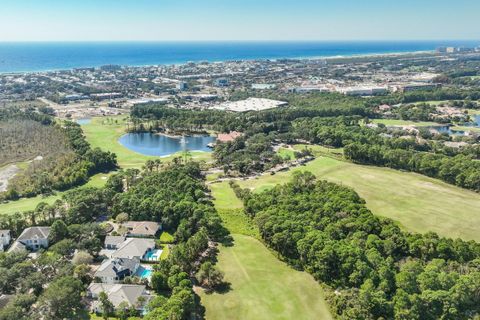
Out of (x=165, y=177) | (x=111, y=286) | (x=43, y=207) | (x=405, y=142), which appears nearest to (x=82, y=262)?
(x=111, y=286)

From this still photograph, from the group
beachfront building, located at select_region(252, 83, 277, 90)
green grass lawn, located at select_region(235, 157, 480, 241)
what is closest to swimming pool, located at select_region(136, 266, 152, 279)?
green grass lawn, located at select_region(235, 157, 480, 241)

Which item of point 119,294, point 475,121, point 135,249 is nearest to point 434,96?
point 475,121

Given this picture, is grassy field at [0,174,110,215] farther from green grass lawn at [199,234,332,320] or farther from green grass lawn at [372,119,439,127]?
green grass lawn at [372,119,439,127]

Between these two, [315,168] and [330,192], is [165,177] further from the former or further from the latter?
[315,168]

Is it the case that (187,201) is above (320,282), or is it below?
above

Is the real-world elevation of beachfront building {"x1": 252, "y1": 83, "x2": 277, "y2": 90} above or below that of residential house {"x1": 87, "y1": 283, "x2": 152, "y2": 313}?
above
